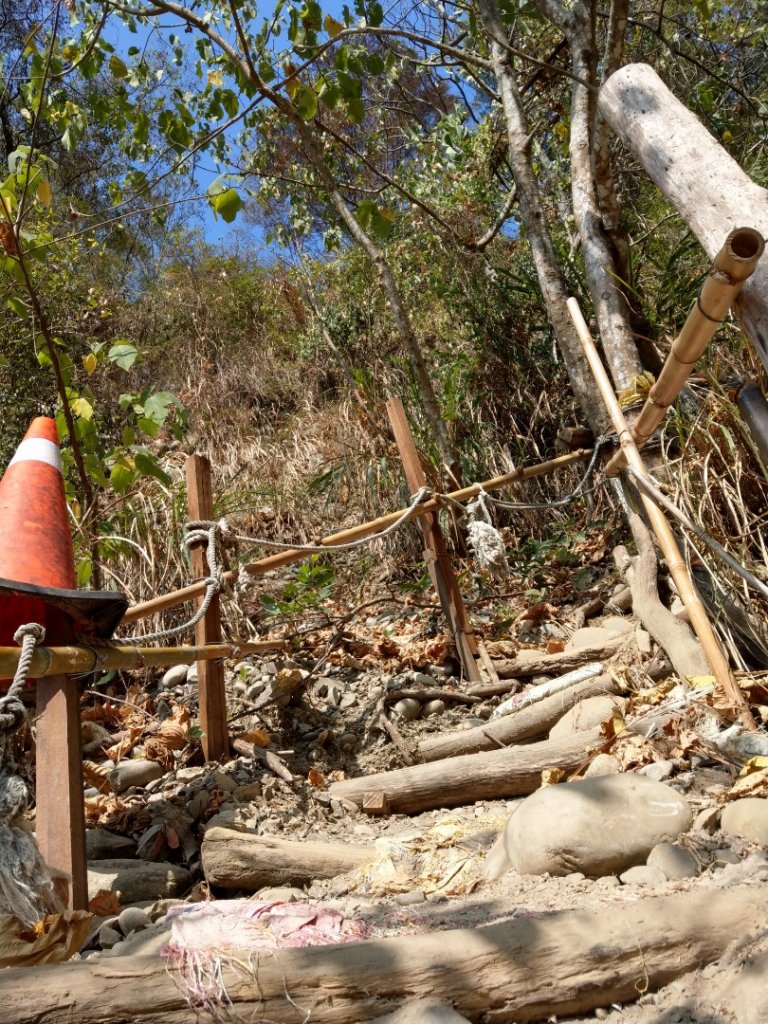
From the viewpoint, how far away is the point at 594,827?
2.24 meters

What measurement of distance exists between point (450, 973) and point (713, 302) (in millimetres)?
1557

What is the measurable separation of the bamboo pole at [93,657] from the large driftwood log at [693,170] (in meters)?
1.99

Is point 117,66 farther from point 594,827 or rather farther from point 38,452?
point 594,827

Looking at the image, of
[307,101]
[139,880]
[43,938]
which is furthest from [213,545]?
[307,101]

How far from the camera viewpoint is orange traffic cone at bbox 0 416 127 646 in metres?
2.43

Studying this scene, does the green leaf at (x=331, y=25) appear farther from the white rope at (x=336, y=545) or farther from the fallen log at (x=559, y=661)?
the fallen log at (x=559, y=661)

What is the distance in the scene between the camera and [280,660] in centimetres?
480

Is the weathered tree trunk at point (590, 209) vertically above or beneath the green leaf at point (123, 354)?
above

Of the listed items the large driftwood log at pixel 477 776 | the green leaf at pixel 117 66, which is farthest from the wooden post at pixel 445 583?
the green leaf at pixel 117 66

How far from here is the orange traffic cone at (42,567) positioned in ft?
7.98

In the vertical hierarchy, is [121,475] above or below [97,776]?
above

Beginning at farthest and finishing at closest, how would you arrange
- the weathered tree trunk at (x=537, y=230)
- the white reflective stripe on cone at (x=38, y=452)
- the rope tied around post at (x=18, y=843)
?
the weathered tree trunk at (x=537, y=230) < the white reflective stripe on cone at (x=38, y=452) < the rope tied around post at (x=18, y=843)

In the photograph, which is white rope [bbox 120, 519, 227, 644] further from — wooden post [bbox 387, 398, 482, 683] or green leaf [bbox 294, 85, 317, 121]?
green leaf [bbox 294, 85, 317, 121]

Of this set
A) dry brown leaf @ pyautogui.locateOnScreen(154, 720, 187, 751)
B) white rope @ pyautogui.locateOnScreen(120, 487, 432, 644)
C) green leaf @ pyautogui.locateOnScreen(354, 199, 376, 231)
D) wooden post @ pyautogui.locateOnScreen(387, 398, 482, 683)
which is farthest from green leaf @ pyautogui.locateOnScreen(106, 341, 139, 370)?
dry brown leaf @ pyautogui.locateOnScreen(154, 720, 187, 751)
